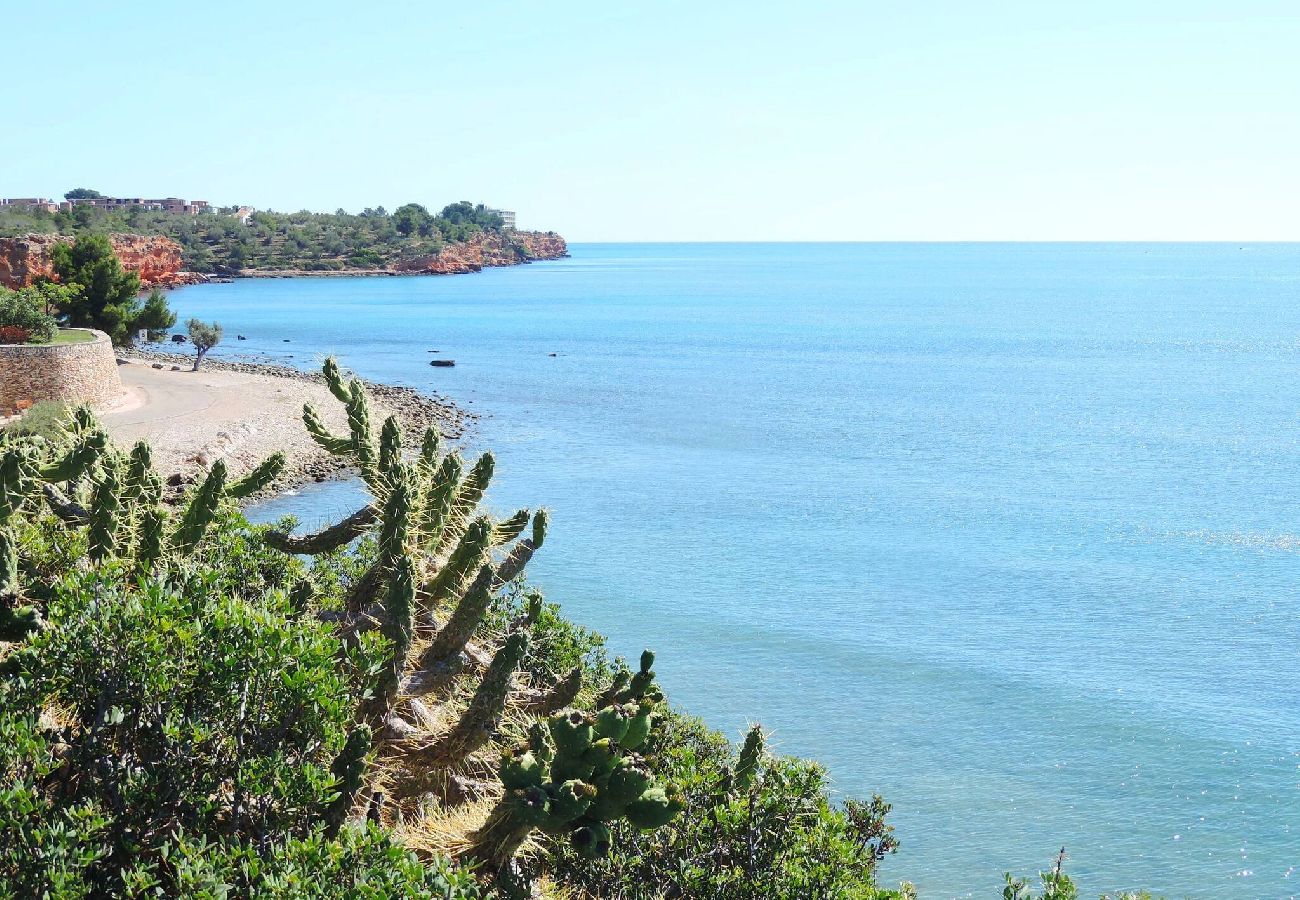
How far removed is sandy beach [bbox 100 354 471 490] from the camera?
40.7 meters

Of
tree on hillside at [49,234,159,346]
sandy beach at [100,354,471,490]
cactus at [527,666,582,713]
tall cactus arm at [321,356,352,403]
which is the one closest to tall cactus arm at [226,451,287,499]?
tall cactus arm at [321,356,352,403]

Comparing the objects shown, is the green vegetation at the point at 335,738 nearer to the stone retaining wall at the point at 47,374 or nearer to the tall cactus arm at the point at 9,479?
the tall cactus arm at the point at 9,479

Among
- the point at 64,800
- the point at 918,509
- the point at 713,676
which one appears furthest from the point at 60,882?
the point at 918,509

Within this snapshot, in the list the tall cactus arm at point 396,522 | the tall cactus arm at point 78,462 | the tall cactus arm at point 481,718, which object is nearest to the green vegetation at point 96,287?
the tall cactus arm at point 78,462

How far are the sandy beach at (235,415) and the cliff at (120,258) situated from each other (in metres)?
8.91

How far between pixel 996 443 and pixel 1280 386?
27864 millimetres

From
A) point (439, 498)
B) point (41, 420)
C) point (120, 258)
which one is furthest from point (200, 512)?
point (120, 258)

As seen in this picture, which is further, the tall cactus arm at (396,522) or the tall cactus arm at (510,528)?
the tall cactus arm at (510,528)

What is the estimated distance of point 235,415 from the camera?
47344 millimetres

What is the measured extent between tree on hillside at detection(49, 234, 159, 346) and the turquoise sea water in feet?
52.8

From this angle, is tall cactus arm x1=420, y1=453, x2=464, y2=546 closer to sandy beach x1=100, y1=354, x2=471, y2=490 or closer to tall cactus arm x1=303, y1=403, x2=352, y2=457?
tall cactus arm x1=303, y1=403, x2=352, y2=457

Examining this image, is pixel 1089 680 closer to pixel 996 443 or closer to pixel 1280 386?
pixel 996 443

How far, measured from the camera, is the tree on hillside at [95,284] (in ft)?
182

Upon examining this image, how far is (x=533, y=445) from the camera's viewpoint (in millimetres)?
49625
